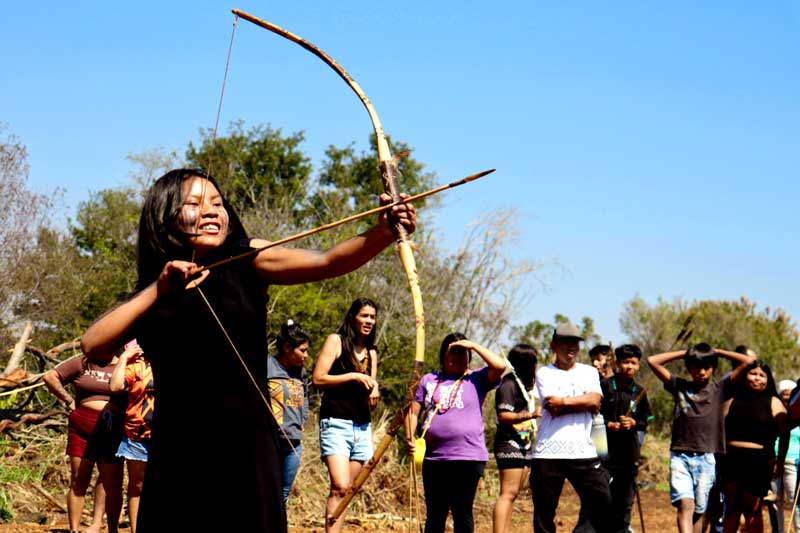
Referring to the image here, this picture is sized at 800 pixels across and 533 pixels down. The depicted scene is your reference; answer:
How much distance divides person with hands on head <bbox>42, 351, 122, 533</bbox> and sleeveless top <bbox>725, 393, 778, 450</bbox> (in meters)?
5.37

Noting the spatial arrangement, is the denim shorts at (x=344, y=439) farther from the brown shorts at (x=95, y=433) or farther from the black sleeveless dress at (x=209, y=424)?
the black sleeveless dress at (x=209, y=424)

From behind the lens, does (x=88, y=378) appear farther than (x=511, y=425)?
No

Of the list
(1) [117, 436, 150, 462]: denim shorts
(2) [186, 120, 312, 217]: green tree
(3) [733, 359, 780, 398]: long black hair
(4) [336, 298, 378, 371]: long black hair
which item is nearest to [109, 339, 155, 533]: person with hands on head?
(1) [117, 436, 150, 462]: denim shorts

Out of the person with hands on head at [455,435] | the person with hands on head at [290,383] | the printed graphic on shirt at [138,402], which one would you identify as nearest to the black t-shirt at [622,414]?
the person with hands on head at [455,435]

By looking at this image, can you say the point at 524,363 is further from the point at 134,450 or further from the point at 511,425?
the point at 134,450

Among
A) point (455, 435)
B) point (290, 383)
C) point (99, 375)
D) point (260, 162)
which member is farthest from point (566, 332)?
point (260, 162)

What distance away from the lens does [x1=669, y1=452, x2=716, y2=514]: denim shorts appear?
904 centimetres

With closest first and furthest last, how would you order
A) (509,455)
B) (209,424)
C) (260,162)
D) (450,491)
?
(209,424) < (450,491) < (509,455) < (260,162)

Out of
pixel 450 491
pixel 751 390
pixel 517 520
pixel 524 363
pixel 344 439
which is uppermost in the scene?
pixel 524 363

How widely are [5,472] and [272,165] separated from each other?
23298 millimetres

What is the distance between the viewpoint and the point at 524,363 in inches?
363

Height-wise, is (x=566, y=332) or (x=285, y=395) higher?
(x=566, y=332)

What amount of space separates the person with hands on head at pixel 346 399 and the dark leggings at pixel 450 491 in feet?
2.00

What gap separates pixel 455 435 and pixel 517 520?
5484mm
